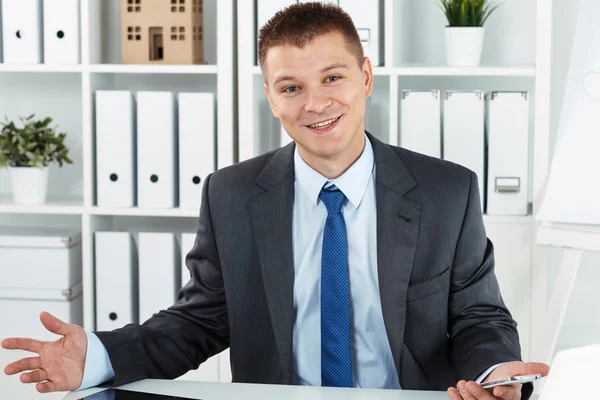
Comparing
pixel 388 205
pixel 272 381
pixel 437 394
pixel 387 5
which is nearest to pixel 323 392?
pixel 437 394

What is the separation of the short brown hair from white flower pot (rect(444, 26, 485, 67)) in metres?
0.92

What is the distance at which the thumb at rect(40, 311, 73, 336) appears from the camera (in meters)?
1.30

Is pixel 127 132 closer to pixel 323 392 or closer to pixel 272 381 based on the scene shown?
pixel 272 381

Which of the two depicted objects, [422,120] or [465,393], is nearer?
[465,393]

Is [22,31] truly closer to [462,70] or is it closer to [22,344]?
[462,70]

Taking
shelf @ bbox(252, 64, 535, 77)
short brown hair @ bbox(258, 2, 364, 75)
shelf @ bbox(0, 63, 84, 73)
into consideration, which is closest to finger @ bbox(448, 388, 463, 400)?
short brown hair @ bbox(258, 2, 364, 75)

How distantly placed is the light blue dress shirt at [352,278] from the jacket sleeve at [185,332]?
0.17 m

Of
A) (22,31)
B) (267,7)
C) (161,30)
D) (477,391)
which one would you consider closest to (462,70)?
(267,7)

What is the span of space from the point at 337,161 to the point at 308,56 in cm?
22

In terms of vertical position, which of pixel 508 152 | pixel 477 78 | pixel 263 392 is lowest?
pixel 263 392

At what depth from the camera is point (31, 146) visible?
276cm

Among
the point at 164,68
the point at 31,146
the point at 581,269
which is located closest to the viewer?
the point at 164,68

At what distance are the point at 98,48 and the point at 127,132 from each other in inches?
13.3

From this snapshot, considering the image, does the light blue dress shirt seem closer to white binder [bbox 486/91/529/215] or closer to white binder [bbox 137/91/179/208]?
white binder [bbox 486/91/529/215]
